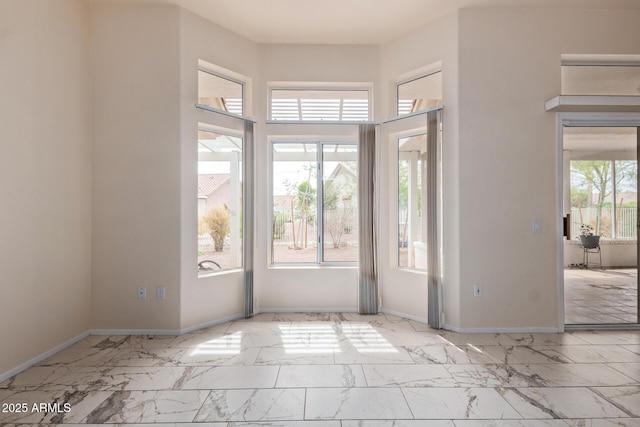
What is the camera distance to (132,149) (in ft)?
12.3

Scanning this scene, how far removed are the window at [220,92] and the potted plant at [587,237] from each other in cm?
417

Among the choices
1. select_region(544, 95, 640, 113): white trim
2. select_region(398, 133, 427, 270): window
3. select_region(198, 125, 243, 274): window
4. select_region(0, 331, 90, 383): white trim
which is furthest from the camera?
select_region(398, 133, 427, 270): window

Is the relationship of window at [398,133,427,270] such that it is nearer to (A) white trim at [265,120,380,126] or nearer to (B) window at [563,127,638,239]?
(A) white trim at [265,120,380,126]

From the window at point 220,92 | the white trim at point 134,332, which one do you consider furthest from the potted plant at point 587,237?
the white trim at point 134,332

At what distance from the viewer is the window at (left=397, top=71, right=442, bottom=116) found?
419cm

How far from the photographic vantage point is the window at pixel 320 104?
15.3 ft

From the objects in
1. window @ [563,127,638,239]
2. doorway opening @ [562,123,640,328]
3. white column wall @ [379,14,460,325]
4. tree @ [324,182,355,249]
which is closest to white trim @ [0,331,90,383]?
tree @ [324,182,355,249]

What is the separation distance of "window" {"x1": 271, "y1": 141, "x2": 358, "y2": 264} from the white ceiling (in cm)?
133

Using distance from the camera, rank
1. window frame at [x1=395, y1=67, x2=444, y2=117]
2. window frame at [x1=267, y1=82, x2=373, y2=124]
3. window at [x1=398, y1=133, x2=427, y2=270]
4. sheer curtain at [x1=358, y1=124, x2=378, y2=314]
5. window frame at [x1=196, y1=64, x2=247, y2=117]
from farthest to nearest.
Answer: window frame at [x1=267, y1=82, x2=373, y2=124] → sheer curtain at [x1=358, y1=124, x2=378, y2=314] → window at [x1=398, y1=133, x2=427, y2=270] → window frame at [x1=395, y1=67, x2=444, y2=117] → window frame at [x1=196, y1=64, x2=247, y2=117]

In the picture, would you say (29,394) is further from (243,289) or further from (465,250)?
(465,250)

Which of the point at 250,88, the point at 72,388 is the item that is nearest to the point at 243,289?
the point at 72,388

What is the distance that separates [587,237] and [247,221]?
12.6 feet

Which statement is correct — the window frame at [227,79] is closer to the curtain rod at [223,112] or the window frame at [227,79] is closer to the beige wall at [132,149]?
the curtain rod at [223,112]

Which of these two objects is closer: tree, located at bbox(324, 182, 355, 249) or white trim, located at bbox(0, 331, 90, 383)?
white trim, located at bbox(0, 331, 90, 383)
